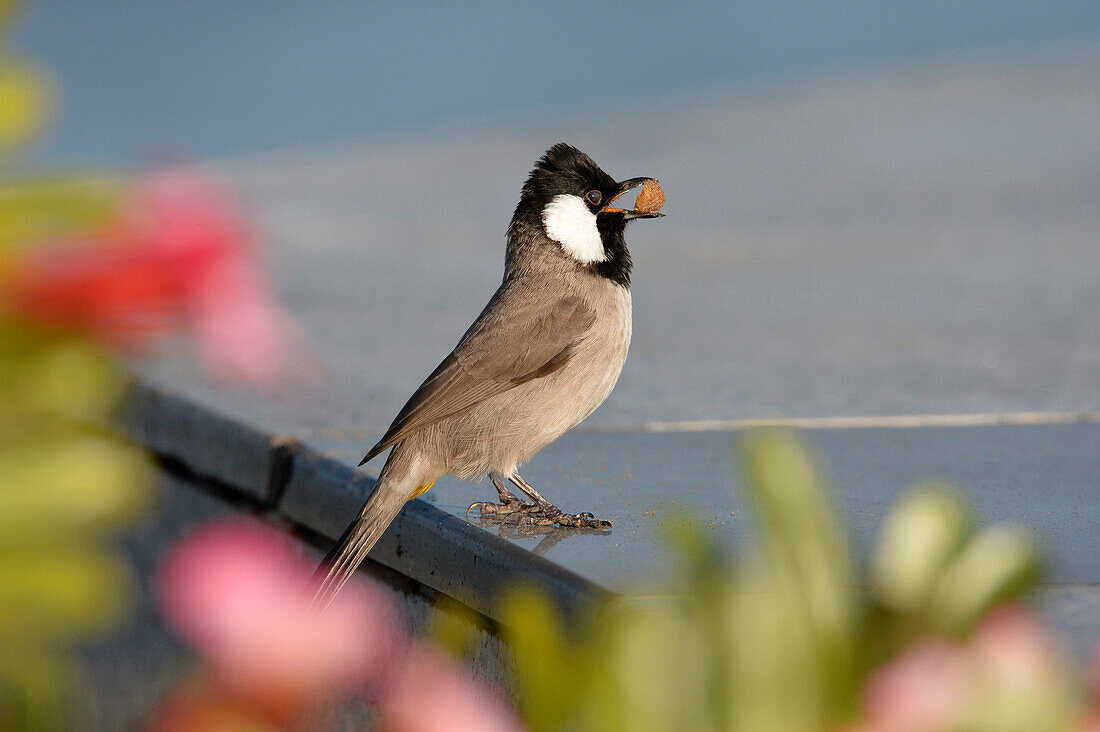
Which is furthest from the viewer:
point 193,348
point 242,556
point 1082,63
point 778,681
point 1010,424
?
point 1082,63

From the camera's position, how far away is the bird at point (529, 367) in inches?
120

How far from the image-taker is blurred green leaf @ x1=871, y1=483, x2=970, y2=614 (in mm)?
1020

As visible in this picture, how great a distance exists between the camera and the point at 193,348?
1.12m

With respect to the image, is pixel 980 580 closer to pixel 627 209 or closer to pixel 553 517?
pixel 553 517

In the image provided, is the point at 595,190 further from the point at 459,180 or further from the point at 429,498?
the point at 459,180

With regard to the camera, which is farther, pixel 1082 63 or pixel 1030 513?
pixel 1082 63

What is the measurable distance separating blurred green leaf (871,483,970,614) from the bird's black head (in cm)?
243

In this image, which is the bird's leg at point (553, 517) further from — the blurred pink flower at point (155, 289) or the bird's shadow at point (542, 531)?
the blurred pink flower at point (155, 289)

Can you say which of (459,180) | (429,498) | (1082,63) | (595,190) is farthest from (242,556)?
(1082,63)

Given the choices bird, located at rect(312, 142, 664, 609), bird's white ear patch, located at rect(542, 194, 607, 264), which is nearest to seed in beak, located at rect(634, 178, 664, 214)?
bird, located at rect(312, 142, 664, 609)

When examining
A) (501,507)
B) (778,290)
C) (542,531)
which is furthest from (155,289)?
(778,290)

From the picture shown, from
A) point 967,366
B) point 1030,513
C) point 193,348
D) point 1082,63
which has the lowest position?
point 193,348

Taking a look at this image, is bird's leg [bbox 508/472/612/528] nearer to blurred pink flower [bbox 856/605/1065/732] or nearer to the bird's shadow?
the bird's shadow

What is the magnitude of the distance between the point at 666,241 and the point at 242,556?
20.3ft
